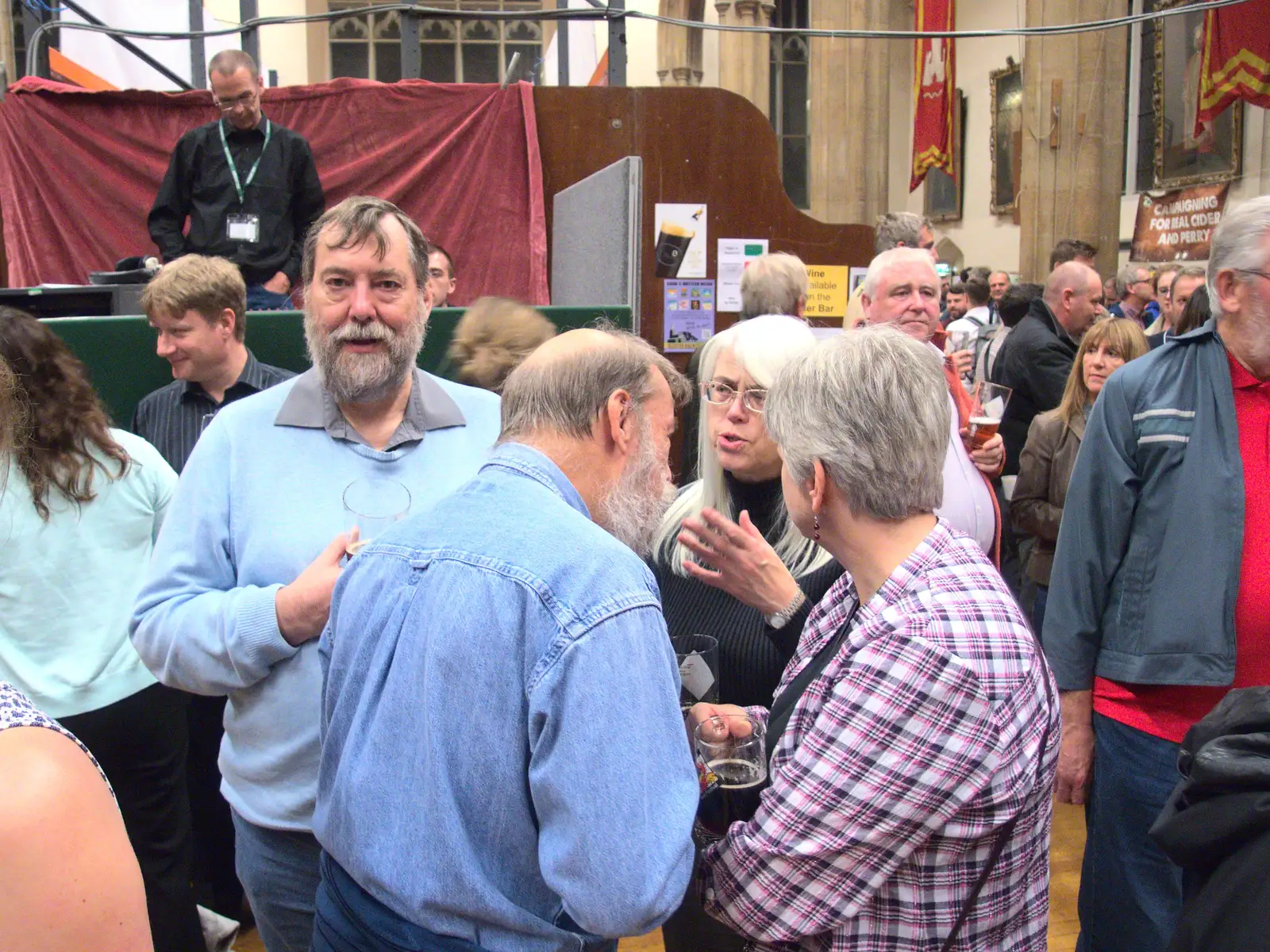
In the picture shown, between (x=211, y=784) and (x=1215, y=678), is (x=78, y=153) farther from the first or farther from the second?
(x=1215, y=678)

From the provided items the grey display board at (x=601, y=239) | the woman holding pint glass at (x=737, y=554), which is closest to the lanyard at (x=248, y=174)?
the grey display board at (x=601, y=239)

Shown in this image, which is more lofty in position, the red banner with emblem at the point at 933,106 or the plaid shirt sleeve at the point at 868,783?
the red banner with emblem at the point at 933,106

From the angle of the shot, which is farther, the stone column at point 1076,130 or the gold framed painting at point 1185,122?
the gold framed painting at point 1185,122

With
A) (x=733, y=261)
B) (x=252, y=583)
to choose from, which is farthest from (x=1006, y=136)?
(x=252, y=583)

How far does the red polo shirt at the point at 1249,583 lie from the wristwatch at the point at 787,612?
0.98m

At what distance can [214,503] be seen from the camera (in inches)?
75.9

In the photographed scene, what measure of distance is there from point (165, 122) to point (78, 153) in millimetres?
498

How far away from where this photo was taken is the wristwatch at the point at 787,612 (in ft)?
6.31

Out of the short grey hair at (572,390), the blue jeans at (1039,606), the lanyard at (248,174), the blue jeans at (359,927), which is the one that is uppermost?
the lanyard at (248,174)

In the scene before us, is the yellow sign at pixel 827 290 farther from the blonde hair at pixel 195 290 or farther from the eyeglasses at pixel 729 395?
the eyeglasses at pixel 729 395

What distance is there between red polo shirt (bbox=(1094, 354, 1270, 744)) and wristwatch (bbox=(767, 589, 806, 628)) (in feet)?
3.23

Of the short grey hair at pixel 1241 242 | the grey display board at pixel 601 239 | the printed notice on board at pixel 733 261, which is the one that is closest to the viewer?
the short grey hair at pixel 1241 242

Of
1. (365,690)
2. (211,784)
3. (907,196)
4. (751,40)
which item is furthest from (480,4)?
(365,690)

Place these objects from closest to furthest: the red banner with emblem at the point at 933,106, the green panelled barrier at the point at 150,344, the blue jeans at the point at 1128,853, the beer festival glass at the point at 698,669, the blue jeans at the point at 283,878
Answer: the beer festival glass at the point at 698,669 → the blue jeans at the point at 283,878 → the blue jeans at the point at 1128,853 → the green panelled barrier at the point at 150,344 → the red banner with emblem at the point at 933,106
